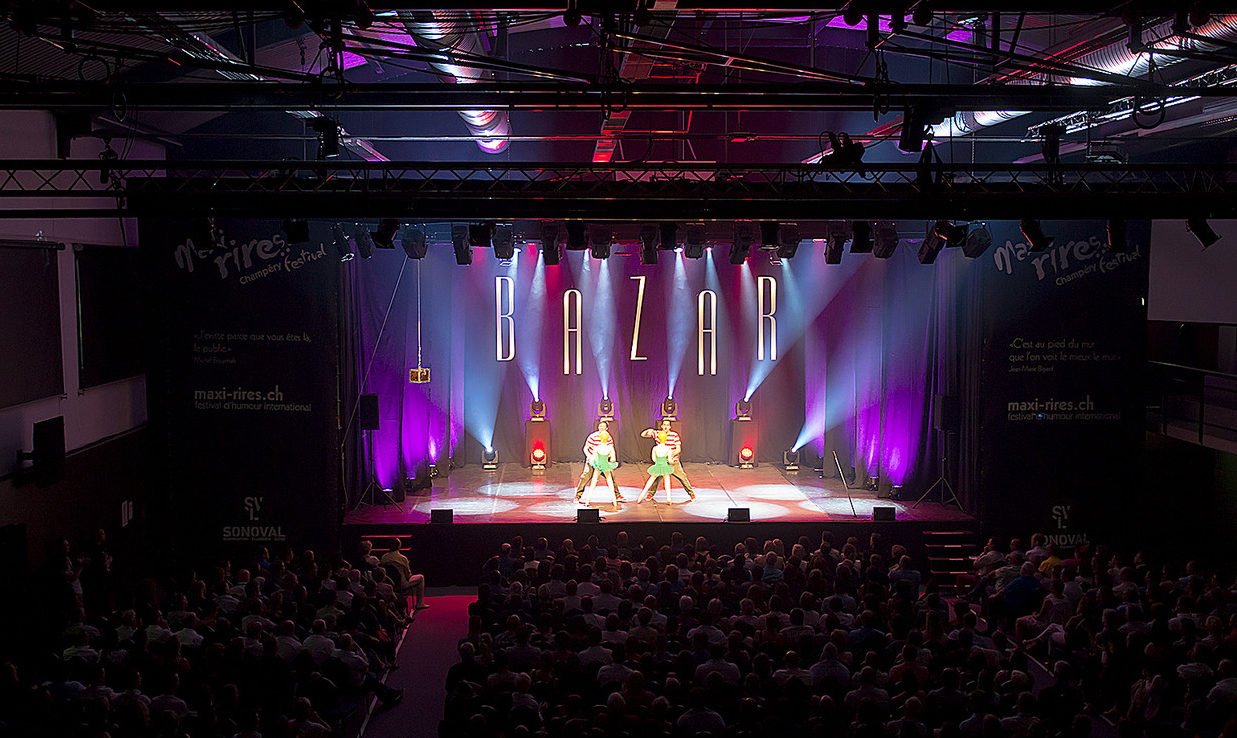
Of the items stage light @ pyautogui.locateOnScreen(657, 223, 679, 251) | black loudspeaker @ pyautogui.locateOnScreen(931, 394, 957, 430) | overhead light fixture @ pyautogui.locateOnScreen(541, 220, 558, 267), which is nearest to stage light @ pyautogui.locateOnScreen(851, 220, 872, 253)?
stage light @ pyautogui.locateOnScreen(657, 223, 679, 251)

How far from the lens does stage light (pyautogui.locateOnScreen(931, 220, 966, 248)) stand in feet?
35.3

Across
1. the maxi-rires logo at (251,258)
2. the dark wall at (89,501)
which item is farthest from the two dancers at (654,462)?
the dark wall at (89,501)

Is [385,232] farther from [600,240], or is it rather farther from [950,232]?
[950,232]

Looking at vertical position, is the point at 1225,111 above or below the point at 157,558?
above

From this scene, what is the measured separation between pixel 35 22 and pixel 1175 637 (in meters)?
9.59

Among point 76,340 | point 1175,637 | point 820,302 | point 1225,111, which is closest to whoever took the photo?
point 1175,637

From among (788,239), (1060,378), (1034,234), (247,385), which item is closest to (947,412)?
(1060,378)

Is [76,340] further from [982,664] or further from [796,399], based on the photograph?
[796,399]

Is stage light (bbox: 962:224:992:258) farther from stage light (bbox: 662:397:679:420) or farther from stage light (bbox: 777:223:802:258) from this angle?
stage light (bbox: 662:397:679:420)

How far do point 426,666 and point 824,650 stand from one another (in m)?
4.55

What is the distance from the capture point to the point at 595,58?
12.5 m

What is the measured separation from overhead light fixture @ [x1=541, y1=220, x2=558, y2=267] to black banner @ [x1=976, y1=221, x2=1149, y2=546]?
577 cm

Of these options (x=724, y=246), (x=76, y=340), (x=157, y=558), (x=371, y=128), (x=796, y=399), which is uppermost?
(x=371, y=128)

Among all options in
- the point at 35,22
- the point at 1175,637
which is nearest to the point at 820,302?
the point at 1175,637
